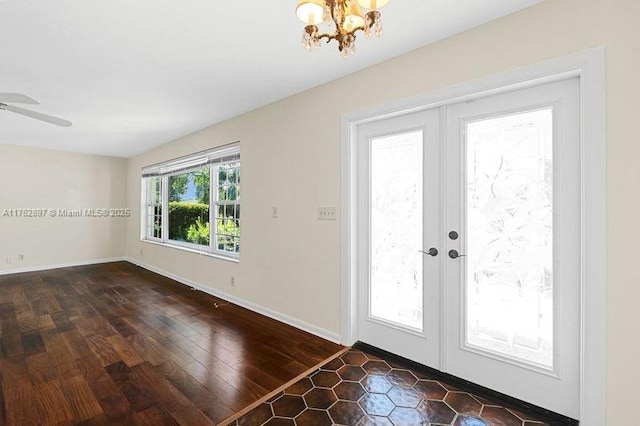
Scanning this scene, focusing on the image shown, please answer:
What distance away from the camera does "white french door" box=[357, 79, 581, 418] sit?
1.77 m

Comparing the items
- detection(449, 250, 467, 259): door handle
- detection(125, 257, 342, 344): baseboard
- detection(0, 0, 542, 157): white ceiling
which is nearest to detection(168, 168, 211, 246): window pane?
detection(125, 257, 342, 344): baseboard

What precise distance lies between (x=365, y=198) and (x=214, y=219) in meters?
2.72

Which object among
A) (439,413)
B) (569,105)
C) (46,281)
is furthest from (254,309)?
(46,281)

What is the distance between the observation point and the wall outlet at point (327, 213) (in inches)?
111

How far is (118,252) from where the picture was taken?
6.85 meters

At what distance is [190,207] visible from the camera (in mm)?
5270

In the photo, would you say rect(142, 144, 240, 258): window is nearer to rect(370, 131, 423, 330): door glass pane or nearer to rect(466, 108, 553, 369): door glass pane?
rect(370, 131, 423, 330): door glass pane

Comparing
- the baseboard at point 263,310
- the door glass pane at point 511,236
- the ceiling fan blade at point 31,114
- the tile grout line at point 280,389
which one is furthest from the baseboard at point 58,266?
the door glass pane at point 511,236

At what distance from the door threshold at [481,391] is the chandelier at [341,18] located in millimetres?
2239

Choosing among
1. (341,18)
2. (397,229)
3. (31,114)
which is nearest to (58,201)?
(31,114)

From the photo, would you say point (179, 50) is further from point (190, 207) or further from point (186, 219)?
point (186, 219)

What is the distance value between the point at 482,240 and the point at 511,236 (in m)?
0.18

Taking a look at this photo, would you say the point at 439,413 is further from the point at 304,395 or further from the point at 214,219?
the point at 214,219

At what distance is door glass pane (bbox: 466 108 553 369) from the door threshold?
0.26 metres
